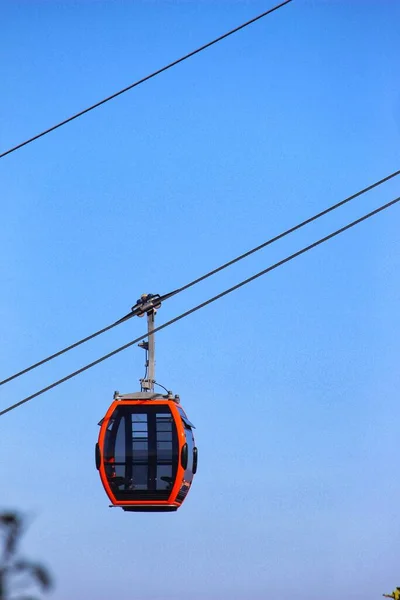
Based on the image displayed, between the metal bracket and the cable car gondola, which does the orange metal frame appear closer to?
the cable car gondola

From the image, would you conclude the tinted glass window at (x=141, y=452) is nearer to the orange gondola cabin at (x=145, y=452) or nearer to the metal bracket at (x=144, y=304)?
the orange gondola cabin at (x=145, y=452)

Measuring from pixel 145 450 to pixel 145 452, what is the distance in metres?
0.04

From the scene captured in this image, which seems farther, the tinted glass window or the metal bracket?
the tinted glass window

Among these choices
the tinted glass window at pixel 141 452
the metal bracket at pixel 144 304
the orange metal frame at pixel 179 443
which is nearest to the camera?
the metal bracket at pixel 144 304

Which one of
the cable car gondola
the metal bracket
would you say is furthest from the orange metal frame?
the metal bracket

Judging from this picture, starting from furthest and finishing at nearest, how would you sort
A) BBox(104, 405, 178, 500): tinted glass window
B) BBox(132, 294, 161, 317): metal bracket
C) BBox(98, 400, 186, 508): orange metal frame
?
BBox(104, 405, 178, 500): tinted glass window
BBox(98, 400, 186, 508): orange metal frame
BBox(132, 294, 161, 317): metal bracket

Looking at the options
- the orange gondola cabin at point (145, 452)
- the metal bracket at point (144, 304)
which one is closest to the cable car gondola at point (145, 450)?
the orange gondola cabin at point (145, 452)

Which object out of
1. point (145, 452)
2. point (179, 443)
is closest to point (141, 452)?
point (145, 452)

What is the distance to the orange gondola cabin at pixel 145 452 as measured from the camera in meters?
19.9

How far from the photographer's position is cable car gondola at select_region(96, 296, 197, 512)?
1992cm

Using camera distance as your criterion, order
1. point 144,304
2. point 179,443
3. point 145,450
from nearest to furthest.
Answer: point 144,304, point 179,443, point 145,450

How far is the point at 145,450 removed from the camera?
2038 centimetres

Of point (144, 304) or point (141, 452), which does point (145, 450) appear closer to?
point (141, 452)

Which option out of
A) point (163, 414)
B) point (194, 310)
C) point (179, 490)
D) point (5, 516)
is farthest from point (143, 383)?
point (5, 516)
